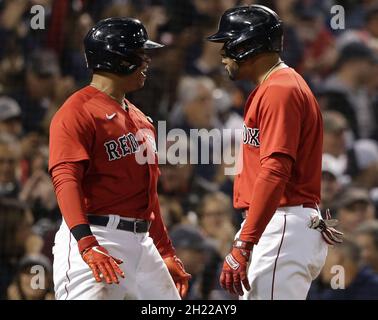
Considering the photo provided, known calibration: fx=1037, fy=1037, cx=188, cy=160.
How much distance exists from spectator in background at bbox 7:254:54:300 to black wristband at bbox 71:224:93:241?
204 centimetres

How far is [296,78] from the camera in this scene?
3676 millimetres

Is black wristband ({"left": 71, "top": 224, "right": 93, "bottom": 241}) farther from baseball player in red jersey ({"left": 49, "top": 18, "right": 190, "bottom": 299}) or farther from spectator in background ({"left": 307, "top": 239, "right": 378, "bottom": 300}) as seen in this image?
spectator in background ({"left": 307, "top": 239, "right": 378, "bottom": 300})

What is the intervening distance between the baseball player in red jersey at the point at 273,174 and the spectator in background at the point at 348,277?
1.97 metres

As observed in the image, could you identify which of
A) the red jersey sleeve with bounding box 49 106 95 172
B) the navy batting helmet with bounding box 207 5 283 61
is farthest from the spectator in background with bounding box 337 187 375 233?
the red jersey sleeve with bounding box 49 106 95 172

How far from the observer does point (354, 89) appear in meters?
6.83

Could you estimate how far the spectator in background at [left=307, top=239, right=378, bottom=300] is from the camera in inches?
223

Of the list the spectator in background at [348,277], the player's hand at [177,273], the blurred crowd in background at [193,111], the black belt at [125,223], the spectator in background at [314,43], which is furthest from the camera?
the spectator in background at [314,43]

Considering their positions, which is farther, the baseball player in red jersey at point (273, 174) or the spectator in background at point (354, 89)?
the spectator in background at point (354, 89)

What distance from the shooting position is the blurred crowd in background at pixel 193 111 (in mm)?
5789

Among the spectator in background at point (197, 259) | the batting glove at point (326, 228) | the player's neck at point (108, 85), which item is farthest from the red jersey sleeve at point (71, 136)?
the spectator in background at point (197, 259)

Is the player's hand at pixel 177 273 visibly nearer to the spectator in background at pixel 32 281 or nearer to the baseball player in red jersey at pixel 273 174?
the baseball player in red jersey at pixel 273 174

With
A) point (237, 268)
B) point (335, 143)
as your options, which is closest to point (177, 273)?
point (237, 268)
